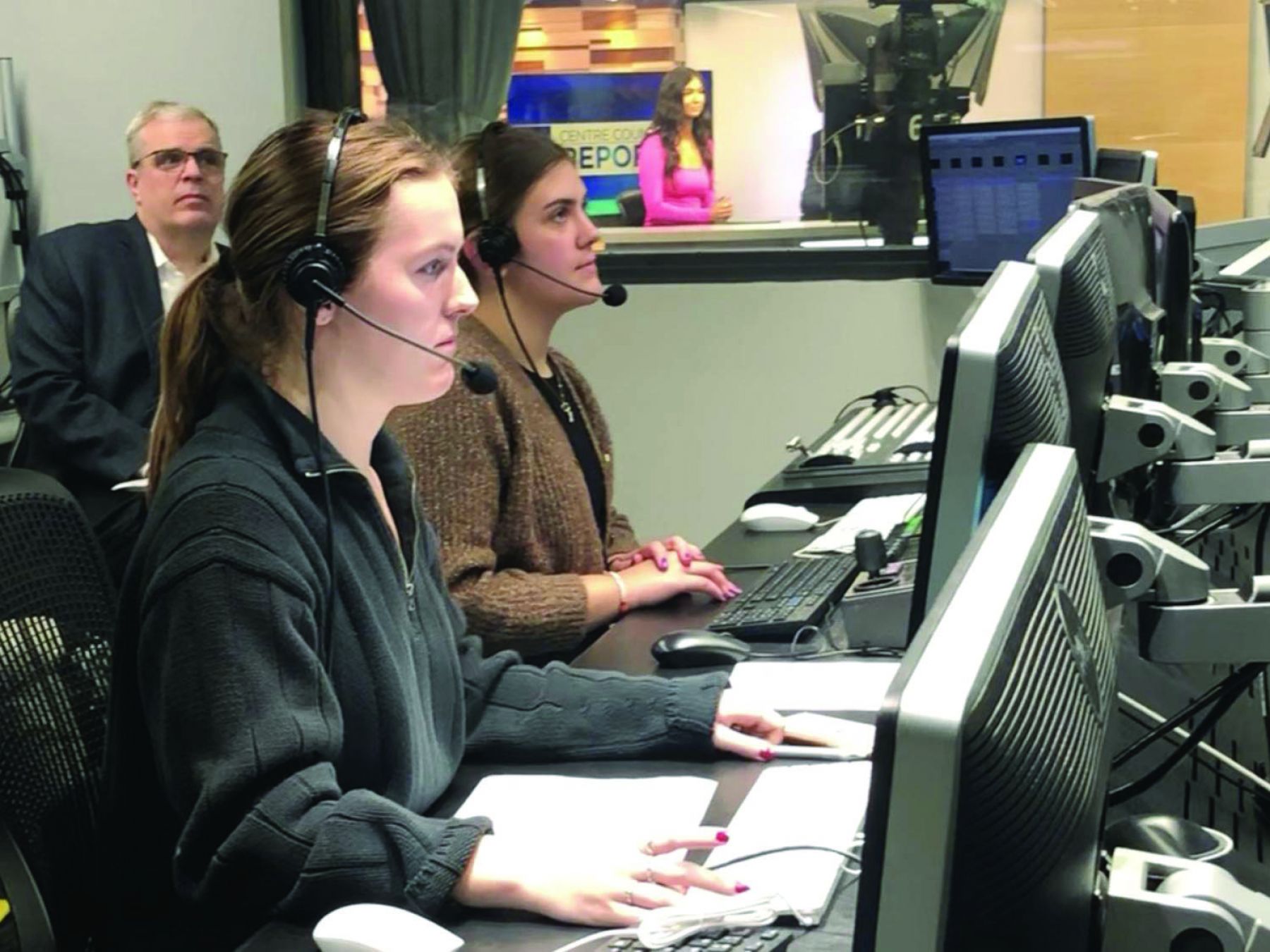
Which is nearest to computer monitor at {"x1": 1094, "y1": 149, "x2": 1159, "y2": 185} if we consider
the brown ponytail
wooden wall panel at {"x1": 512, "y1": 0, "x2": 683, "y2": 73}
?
wooden wall panel at {"x1": 512, "y1": 0, "x2": 683, "y2": 73}

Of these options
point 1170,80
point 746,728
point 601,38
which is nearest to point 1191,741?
point 746,728

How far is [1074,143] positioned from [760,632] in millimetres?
1707

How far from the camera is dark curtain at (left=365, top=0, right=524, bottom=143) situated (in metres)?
4.12

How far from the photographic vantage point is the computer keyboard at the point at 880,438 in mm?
2902

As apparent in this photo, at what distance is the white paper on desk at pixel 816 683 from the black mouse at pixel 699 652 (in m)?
0.02

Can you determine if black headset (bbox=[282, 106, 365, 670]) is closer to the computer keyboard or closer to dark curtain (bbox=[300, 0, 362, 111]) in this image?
the computer keyboard

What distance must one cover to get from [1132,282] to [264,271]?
812 millimetres

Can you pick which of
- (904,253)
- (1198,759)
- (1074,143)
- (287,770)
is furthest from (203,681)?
(904,253)

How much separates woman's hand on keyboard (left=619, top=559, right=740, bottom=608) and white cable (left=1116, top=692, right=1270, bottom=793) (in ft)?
2.08

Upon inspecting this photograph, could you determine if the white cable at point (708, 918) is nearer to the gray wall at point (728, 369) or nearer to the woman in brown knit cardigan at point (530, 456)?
the woman in brown knit cardigan at point (530, 456)

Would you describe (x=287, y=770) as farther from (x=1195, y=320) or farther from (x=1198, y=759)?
(x=1195, y=320)

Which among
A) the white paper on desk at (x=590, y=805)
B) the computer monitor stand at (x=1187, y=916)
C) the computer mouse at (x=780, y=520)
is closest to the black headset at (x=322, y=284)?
the white paper on desk at (x=590, y=805)

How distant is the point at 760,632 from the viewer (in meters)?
1.93

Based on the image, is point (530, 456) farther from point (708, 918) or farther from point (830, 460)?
point (708, 918)
